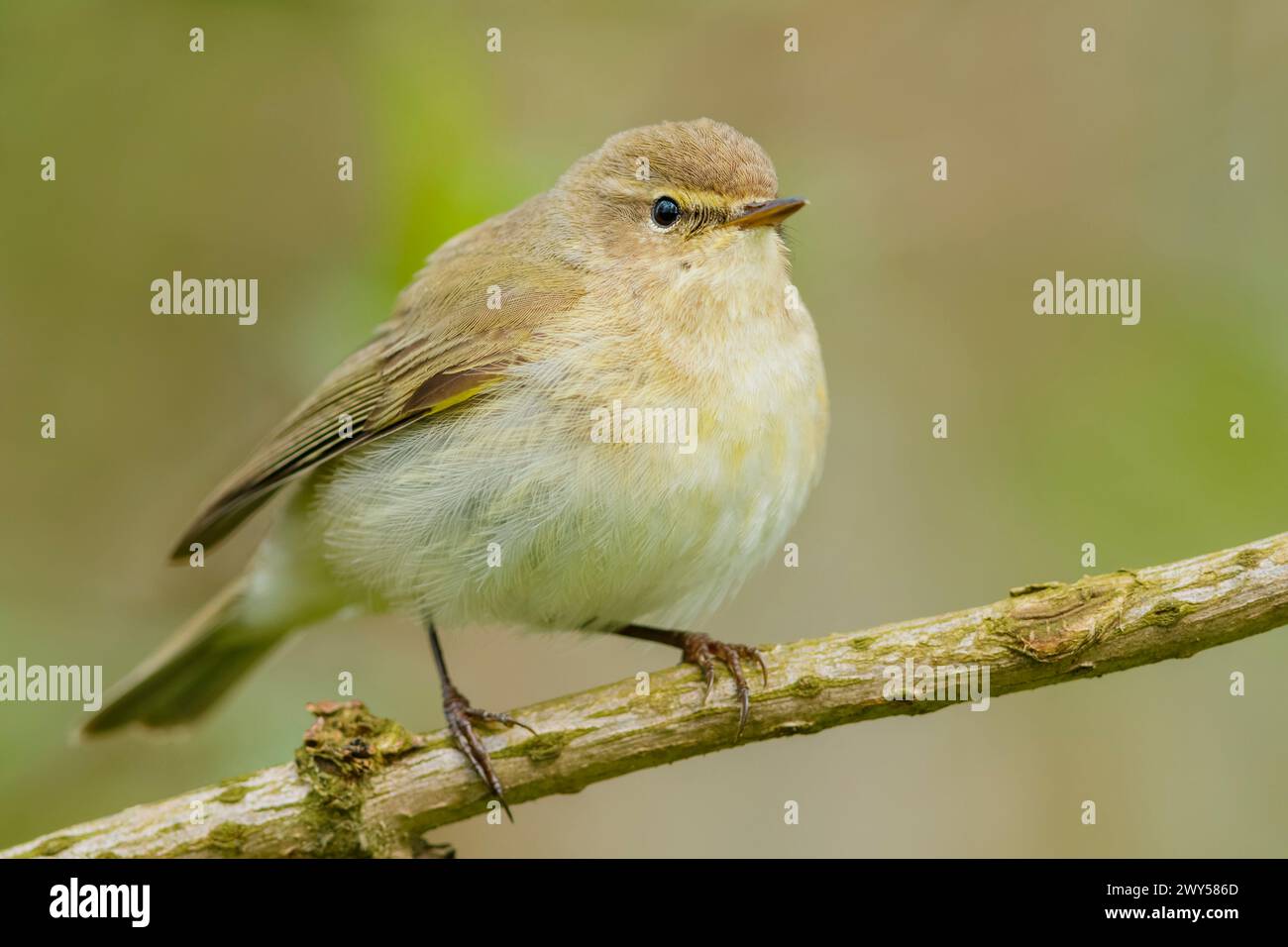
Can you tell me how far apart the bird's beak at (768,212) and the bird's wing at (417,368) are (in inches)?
23.6

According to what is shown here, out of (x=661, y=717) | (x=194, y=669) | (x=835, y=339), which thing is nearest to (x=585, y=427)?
(x=661, y=717)

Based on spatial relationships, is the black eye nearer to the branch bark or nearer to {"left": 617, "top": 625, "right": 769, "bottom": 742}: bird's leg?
{"left": 617, "top": 625, "right": 769, "bottom": 742}: bird's leg

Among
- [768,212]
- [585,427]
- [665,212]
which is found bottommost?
[585,427]

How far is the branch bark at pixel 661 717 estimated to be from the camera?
3.39 m

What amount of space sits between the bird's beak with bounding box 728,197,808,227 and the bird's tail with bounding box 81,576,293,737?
249cm

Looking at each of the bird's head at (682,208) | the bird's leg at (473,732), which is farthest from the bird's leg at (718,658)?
the bird's head at (682,208)

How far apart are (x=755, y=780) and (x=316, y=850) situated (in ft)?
9.62

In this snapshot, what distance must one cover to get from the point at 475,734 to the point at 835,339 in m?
3.17

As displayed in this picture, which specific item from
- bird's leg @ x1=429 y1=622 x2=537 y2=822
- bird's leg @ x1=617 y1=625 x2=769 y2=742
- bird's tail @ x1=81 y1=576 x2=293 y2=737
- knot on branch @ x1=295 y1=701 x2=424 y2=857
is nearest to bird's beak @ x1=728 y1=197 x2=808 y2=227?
bird's leg @ x1=617 y1=625 x2=769 y2=742

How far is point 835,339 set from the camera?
632 cm

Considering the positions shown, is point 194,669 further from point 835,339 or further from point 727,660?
point 835,339

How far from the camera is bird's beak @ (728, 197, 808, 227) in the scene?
4.12 meters

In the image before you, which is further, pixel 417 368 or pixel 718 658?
pixel 417 368

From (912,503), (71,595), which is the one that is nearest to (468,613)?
(71,595)
